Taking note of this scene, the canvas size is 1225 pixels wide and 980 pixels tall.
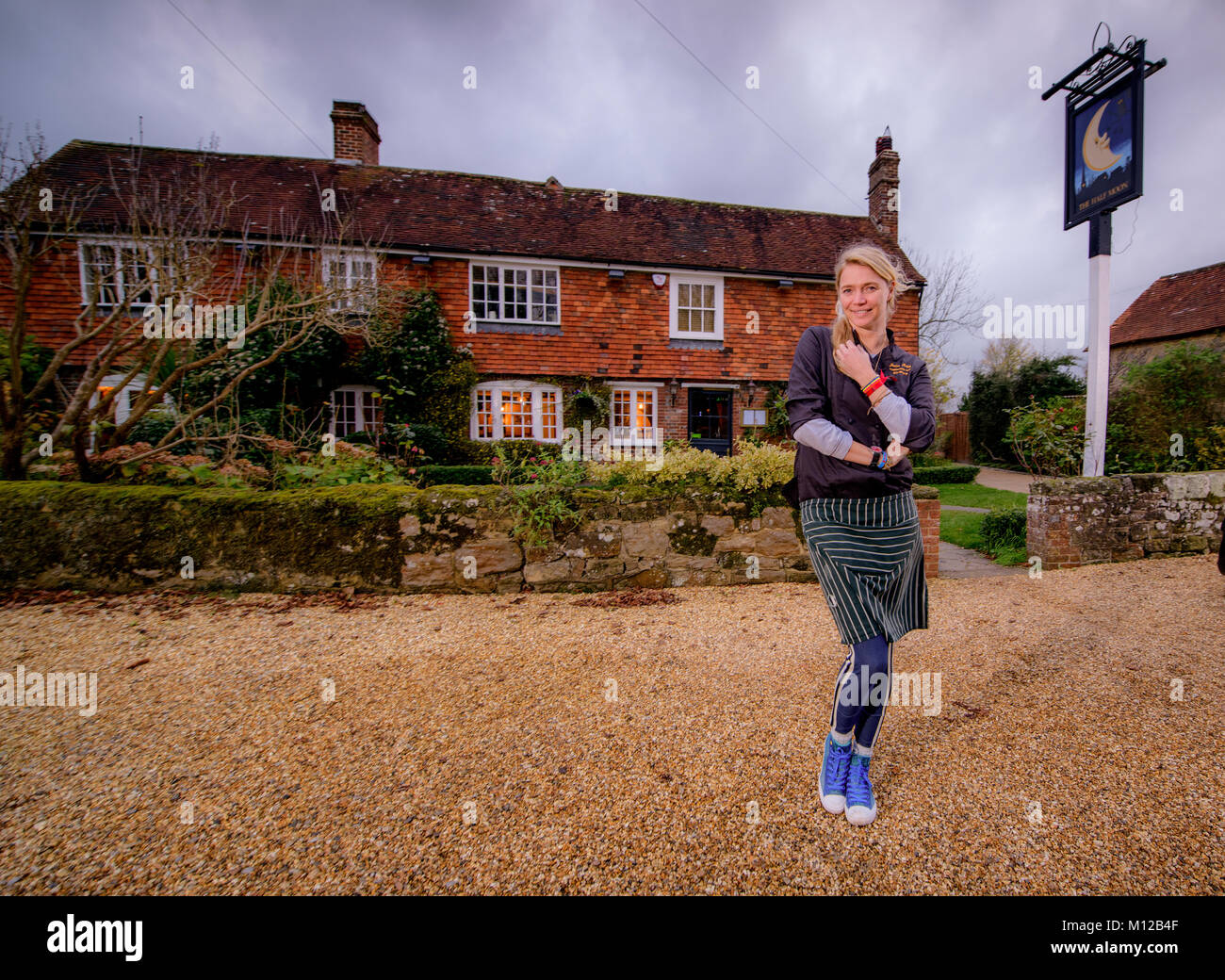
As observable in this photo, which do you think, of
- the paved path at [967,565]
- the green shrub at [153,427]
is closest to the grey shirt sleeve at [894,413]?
the paved path at [967,565]

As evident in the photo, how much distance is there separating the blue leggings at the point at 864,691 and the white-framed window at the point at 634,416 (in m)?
12.5

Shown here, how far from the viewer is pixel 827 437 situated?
186 cm

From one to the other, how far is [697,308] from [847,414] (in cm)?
1351

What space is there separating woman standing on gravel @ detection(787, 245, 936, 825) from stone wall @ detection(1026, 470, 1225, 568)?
5.01 meters

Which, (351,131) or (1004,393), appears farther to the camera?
(1004,393)

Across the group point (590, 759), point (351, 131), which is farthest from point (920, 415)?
point (351, 131)

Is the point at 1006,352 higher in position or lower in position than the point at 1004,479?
higher

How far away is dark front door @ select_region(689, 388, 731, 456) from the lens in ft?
48.4

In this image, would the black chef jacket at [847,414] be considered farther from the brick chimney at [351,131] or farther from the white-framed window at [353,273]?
the brick chimney at [351,131]

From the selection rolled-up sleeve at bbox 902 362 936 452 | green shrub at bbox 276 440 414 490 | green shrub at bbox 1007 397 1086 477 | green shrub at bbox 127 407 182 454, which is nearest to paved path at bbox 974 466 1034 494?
green shrub at bbox 1007 397 1086 477

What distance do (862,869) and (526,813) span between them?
1206 millimetres

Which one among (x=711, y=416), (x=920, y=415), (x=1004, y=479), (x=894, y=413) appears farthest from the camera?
(x=1004, y=479)

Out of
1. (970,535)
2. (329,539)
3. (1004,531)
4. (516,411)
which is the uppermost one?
(516,411)

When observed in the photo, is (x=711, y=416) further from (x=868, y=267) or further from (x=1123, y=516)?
(x=868, y=267)
